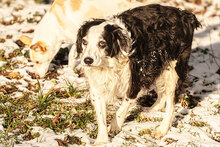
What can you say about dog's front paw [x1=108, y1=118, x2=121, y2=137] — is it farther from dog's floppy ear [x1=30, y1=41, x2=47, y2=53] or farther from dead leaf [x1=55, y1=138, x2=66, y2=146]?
dog's floppy ear [x1=30, y1=41, x2=47, y2=53]

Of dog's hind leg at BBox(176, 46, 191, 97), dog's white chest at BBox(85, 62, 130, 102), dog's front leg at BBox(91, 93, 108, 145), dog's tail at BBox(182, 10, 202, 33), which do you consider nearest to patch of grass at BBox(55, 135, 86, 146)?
dog's front leg at BBox(91, 93, 108, 145)

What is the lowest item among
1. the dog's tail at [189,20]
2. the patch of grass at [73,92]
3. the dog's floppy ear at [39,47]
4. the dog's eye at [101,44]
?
the patch of grass at [73,92]

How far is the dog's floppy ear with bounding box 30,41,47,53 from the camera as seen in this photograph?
17.0ft

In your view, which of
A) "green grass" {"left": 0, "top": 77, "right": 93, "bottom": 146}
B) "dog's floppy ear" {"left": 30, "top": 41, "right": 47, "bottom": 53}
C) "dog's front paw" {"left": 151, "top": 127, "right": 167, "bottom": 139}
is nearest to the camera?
"green grass" {"left": 0, "top": 77, "right": 93, "bottom": 146}

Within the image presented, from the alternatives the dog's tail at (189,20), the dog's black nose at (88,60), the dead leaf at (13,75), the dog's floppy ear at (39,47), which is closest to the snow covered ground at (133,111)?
the dead leaf at (13,75)

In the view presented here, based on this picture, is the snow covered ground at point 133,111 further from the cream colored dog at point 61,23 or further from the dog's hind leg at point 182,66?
the dog's hind leg at point 182,66

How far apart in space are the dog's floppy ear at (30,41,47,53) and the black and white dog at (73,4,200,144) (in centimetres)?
188

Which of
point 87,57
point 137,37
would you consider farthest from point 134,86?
point 87,57

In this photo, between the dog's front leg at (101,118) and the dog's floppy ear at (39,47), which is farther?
the dog's floppy ear at (39,47)

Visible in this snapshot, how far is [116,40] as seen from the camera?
3.21m

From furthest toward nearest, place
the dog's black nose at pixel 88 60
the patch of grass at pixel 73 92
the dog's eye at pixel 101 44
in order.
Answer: the patch of grass at pixel 73 92, the dog's eye at pixel 101 44, the dog's black nose at pixel 88 60

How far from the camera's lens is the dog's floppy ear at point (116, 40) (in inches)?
124

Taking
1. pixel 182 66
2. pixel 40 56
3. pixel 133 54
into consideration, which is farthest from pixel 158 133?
pixel 40 56

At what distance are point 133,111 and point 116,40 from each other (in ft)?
4.51
